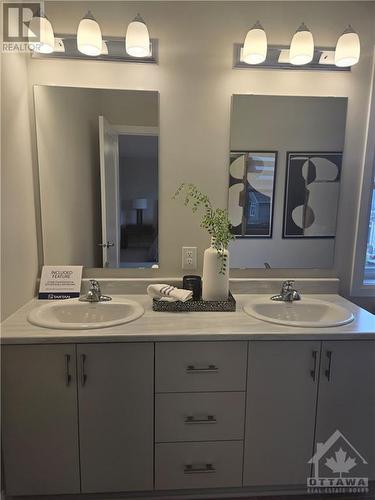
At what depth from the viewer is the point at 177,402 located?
4.60 feet

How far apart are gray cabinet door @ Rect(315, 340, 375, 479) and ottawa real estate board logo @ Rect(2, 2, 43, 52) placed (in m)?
1.89

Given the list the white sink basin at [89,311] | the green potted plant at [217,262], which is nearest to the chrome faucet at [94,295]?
the white sink basin at [89,311]

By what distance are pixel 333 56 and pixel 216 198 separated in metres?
0.94

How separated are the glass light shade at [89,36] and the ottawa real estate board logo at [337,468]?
2.09 metres

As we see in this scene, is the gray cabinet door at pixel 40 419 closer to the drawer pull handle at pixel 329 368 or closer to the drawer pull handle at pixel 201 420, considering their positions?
the drawer pull handle at pixel 201 420

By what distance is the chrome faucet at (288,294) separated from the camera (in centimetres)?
174

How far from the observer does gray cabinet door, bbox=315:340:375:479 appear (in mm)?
1423

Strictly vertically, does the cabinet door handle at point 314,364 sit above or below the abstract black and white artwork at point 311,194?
below

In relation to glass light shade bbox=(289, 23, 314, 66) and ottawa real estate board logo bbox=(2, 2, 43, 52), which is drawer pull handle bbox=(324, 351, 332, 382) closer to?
glass light shade bbox=(289, 23, 314, 66)

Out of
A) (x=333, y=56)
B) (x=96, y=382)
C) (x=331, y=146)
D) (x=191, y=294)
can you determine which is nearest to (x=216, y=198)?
(x=191, y=294)

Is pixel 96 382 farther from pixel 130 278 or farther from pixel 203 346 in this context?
pixel 130 278

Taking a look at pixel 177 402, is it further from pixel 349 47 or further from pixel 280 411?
pixel 349 47

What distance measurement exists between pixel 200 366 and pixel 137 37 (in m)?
1.53

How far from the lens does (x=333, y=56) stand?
172 cm
